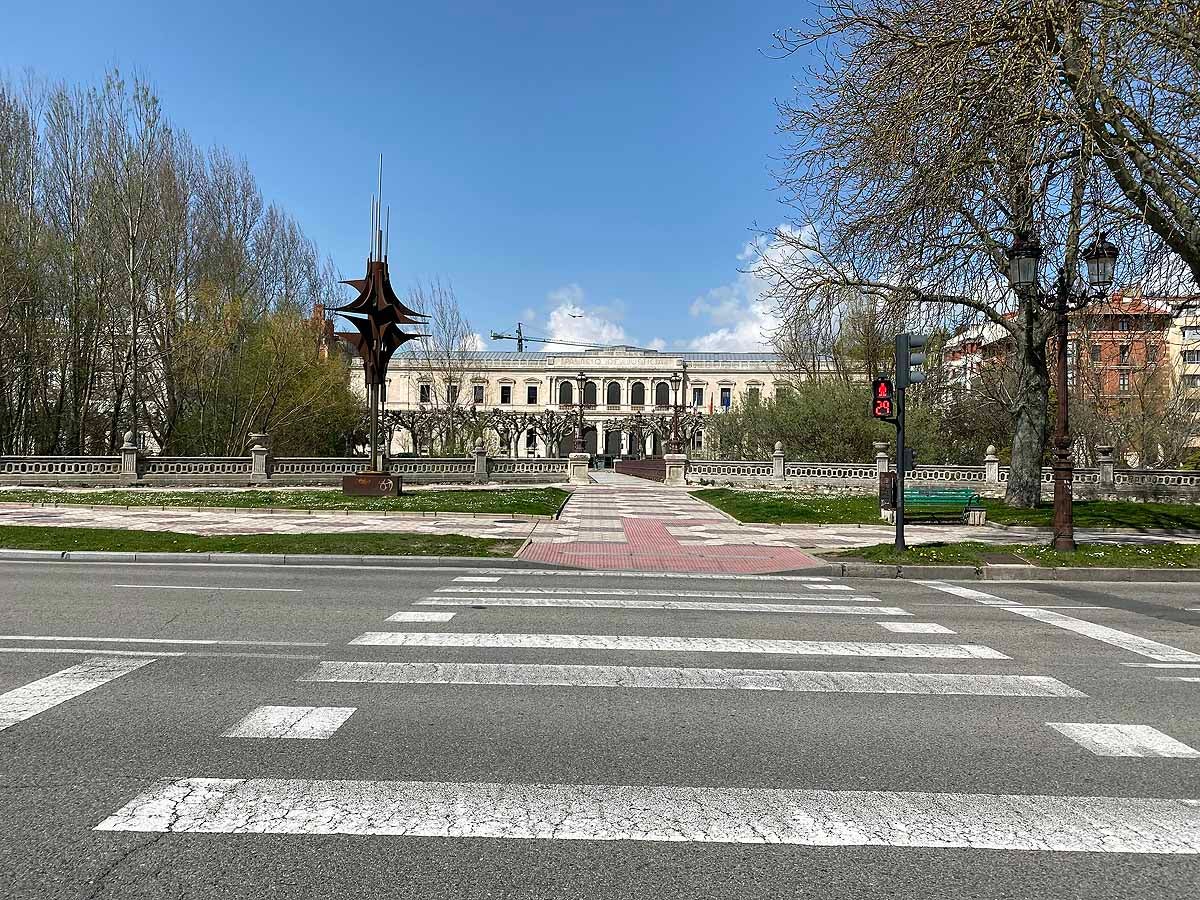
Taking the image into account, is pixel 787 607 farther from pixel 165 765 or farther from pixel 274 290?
pixel 274 290

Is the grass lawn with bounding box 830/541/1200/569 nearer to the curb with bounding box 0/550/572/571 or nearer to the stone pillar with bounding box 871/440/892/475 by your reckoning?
the curb with bounding box 0/550/572/571

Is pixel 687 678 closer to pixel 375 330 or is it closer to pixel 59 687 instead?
pixel 59 687

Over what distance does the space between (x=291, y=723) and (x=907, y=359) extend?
504 inches

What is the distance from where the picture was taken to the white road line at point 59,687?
5090 mm

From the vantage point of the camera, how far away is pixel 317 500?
26.8 meters

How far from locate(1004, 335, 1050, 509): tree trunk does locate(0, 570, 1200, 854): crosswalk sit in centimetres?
1607

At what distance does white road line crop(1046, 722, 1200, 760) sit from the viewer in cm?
464

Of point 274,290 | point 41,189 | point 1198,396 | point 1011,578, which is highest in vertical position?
point 41,189

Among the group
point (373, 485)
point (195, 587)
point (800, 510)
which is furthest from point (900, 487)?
point (373, 485)

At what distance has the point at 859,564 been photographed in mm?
13523

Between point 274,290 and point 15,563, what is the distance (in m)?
33.4

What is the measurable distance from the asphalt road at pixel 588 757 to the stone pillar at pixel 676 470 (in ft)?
108

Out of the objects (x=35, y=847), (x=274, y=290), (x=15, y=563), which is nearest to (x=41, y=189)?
(x=274, y=290)

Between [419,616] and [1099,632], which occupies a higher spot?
[419,616]
